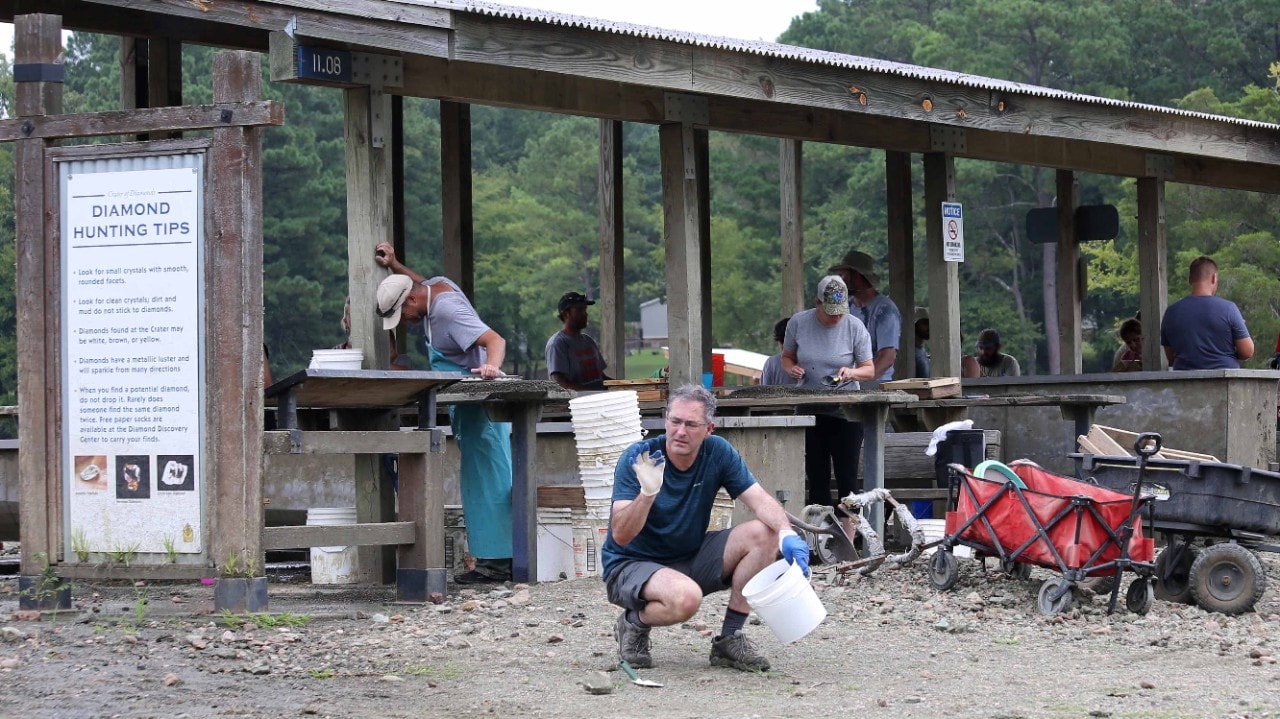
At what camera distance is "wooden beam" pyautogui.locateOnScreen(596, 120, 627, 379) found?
50.2 ft

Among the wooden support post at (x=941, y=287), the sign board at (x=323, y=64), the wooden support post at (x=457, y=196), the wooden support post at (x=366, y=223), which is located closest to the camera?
the sign board at (x=323, y=64)

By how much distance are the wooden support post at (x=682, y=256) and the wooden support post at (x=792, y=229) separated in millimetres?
3519

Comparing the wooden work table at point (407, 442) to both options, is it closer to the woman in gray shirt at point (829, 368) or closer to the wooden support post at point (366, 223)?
the wooden support post at point (366, 223)

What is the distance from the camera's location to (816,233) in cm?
5653

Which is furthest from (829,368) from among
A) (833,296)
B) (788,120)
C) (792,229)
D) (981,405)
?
(792,229)

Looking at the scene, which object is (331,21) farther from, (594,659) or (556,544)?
(594,659)

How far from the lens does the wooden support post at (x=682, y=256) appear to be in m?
11.9

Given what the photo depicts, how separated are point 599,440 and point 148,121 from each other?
3.26 metres

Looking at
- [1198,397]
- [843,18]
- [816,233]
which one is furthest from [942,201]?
[843,18]

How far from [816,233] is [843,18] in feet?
46.4

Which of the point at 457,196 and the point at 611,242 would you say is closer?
the point at 457,196

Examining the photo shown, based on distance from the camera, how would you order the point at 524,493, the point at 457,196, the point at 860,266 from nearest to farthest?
the point at 524,493 < the point at 860,266 < the point at 457,196

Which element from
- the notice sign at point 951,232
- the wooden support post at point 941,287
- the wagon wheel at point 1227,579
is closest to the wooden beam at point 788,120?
the wooden support post at point 941,287

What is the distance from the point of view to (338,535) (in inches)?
335
